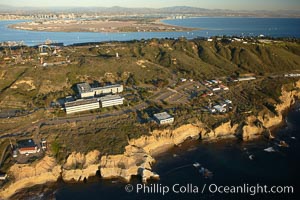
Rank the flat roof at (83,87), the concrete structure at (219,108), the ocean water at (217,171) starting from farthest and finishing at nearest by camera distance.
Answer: the flat roof at (83,87)
the concrete structure at (219,108)
the ocean water at (217,171)

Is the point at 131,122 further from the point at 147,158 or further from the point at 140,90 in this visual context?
the point at 140,90

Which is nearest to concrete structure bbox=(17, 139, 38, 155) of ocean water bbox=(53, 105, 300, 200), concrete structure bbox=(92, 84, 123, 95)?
ocean water bbox=(53, 105, 300, 200)

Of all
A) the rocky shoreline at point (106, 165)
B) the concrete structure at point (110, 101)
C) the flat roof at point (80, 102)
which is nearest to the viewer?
the rocky shoreline at point (106, 165)

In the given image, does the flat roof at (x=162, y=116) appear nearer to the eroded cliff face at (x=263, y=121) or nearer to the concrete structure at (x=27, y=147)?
the eroded cliff face at (x=263, y=121)

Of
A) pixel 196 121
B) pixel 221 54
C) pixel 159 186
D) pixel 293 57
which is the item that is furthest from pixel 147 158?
pixel 293 57

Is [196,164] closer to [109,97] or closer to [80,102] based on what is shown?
[109,97]

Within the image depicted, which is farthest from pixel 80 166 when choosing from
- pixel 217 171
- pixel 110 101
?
pixel 217 171

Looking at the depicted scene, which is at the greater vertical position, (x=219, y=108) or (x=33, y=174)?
(x=219, y=108)

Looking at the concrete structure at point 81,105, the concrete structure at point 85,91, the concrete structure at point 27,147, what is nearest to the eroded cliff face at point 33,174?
the concrete structure at point 27,147
